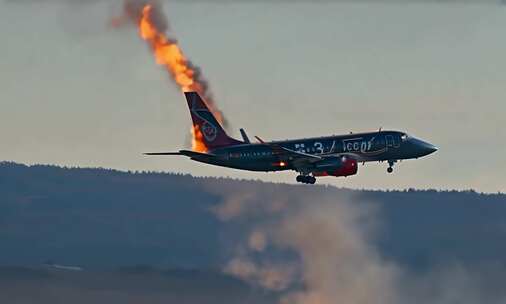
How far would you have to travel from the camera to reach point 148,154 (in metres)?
190

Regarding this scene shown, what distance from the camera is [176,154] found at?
197 metres

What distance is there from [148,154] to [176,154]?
8.25m
